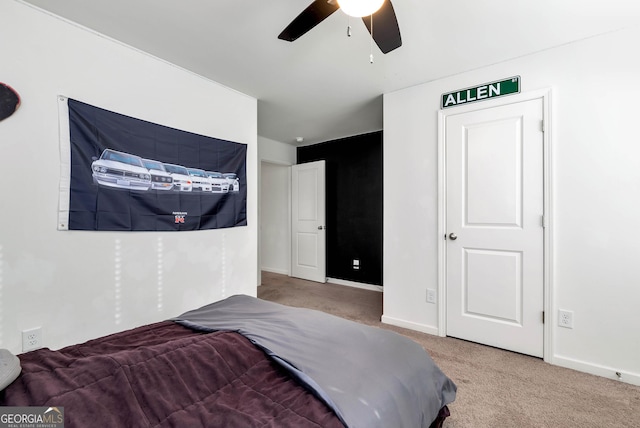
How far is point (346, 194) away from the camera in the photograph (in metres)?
4.75

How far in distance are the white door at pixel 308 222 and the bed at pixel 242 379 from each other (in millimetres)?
3488

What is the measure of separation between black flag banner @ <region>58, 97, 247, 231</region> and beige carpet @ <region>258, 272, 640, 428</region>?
2430 millimetres

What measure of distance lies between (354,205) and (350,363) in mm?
3678

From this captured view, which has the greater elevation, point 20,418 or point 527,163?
point 527,163

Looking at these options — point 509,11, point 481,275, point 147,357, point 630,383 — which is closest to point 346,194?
point 481,275

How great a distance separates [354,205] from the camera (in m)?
4.64

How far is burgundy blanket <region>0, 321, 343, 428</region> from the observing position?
78cm

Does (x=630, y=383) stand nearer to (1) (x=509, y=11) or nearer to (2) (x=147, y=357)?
(1) (x=509, y=11)

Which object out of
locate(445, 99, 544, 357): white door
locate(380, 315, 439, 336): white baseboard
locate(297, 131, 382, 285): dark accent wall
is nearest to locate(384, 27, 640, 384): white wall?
locate(445, 99, 544, 357): white door

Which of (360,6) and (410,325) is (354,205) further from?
(360,6)

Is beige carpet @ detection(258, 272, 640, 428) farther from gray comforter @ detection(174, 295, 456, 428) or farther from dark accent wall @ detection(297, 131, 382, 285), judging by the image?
dark accent wall @ detection(297, 131, 382, 285)

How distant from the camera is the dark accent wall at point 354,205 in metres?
4.38

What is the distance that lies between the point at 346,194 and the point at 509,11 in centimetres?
320

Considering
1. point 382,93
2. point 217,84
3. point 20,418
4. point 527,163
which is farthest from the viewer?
point 382,93
